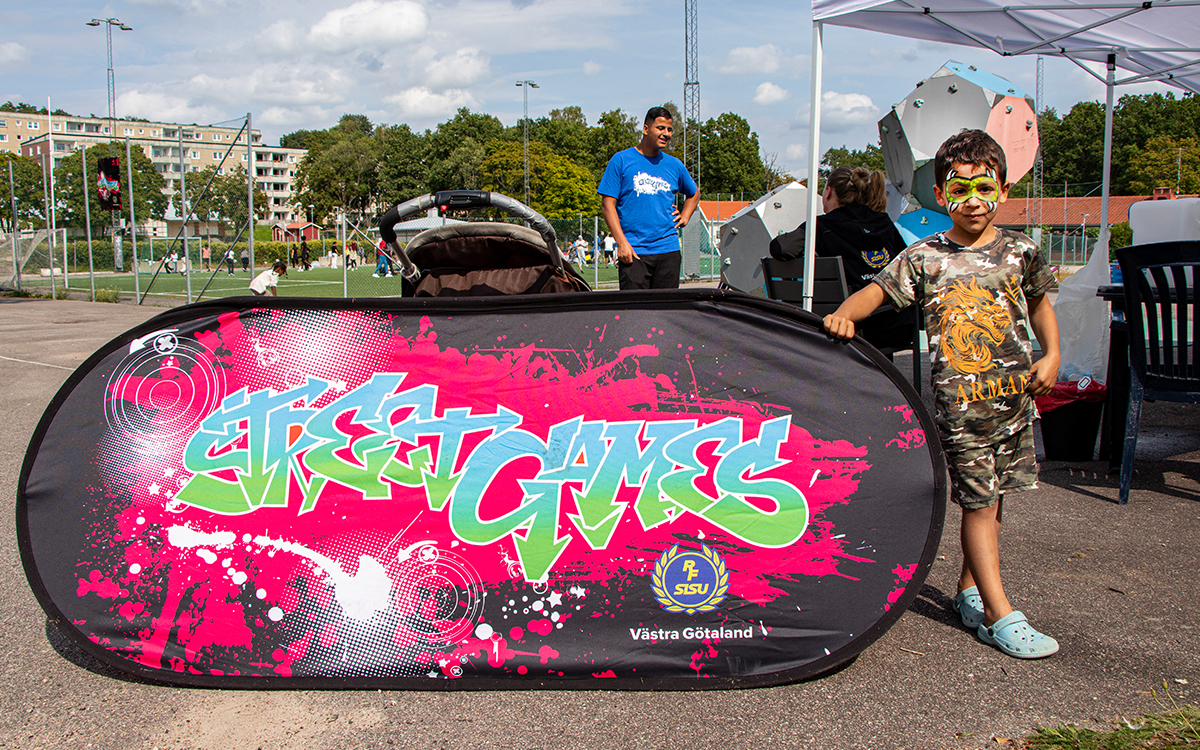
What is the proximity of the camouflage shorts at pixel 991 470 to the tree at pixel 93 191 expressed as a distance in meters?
89.4

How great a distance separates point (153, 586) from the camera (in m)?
2.57

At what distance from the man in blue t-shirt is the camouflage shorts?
310cm

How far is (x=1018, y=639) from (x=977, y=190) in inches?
60.7

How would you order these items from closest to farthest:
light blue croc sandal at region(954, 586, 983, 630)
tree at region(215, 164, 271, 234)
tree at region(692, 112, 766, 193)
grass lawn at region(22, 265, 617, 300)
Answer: light blue croc sandal at region(954, 586, 983, 630) < grass lawn at region(22, 265, 617, 300) < tree at region(692, 112, 766, 193) < tree at region(215, 164, 271, 234)

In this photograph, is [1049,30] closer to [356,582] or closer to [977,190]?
[977,190]

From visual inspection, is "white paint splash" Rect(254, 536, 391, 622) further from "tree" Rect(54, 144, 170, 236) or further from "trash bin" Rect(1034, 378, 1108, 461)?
"tree" Rect(54, 144, 170, 236)

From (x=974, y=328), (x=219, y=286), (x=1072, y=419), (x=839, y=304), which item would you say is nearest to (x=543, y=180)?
(x=219, y=286)

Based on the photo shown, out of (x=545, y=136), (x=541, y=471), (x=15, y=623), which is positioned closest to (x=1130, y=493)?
(x=541, y=471)

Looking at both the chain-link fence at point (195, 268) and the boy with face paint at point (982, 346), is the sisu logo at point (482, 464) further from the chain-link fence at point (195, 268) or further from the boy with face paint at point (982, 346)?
the chain-link fence at point (195, 268)

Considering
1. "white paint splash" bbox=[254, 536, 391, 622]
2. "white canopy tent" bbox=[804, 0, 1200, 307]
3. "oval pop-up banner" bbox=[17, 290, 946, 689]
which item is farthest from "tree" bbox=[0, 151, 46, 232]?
"white paint splash" bbox=[254, 536, 391, 622]

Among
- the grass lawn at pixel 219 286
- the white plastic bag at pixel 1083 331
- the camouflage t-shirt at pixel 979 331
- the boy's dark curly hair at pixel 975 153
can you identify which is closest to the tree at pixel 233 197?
the grass lawn at pixel 219 286

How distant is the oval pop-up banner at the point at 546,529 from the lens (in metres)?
2.56

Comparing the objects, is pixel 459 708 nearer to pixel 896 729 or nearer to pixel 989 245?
pixel 896 729

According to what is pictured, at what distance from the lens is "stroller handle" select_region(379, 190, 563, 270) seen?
3225 mm
